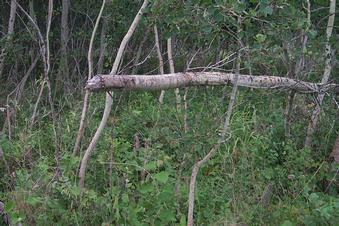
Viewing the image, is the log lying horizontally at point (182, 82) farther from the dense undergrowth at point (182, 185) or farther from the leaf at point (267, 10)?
the leaf at point (267, 10)

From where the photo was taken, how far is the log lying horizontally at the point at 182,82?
8.76ft

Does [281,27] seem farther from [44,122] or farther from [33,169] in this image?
[44,122]

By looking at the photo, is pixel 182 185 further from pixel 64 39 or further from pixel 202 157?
pixel 64 39

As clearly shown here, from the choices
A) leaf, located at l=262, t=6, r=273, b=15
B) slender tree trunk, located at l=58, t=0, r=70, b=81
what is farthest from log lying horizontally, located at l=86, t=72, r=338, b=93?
slender tree trunk, located at l=58, t=0, r=70, b=81

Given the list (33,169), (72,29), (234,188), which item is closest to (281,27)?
(234,188)

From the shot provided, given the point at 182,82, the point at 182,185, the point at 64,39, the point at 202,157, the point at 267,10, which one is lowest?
the point at 182,185

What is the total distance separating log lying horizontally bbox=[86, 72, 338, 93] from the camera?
8.76ft

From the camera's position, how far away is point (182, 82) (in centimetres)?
316

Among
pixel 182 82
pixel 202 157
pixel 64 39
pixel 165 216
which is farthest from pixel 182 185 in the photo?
pixel 64 39

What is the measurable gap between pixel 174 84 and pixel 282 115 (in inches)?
90.9

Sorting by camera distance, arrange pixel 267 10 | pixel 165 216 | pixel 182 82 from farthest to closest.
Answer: pixel 182 82
pixel 165 216
pixel 267 10

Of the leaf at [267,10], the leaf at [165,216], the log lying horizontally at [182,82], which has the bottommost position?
the leaf at [165,216]

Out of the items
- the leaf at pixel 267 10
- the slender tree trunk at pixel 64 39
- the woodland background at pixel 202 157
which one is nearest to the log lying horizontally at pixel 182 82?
the woodland background at pixel 202 157

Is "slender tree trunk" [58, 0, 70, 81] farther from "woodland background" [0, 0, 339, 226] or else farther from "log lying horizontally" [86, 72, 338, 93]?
"log lying horizontally" [86, 72, 338, 93]
